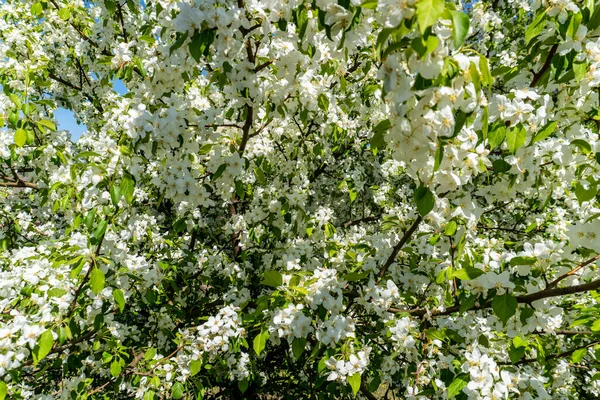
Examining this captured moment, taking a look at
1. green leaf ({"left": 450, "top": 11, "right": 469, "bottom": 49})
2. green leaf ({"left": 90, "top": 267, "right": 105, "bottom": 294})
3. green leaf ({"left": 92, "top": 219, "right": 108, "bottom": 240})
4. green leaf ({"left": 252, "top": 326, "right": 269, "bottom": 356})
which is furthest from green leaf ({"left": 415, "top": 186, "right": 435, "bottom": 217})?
green leaf ({"left": 90, "top": 267, "right": 105, "bottom": 294})

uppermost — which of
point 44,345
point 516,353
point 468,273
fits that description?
point 44,345

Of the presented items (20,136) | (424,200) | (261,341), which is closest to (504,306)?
(424,200)

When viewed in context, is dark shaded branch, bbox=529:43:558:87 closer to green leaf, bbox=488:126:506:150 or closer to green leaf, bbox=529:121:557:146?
green leaf, bbox=529:121:557:146

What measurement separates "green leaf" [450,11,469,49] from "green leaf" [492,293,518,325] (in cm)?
162

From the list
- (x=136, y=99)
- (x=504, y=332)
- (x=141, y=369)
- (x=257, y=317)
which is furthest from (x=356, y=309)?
(x=136, y=99)

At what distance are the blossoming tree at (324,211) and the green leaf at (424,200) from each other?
1 centimetres

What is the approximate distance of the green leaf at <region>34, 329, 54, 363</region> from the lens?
2604mm

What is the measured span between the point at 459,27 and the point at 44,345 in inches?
121

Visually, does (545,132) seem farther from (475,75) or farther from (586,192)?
(475,75)

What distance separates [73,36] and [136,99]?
13.2ft

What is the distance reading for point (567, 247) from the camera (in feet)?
8.17

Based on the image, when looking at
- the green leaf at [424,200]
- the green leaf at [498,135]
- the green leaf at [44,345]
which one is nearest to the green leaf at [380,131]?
the green leaf at [424,200]

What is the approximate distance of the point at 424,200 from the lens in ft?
6.09

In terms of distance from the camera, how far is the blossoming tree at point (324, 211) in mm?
1970
